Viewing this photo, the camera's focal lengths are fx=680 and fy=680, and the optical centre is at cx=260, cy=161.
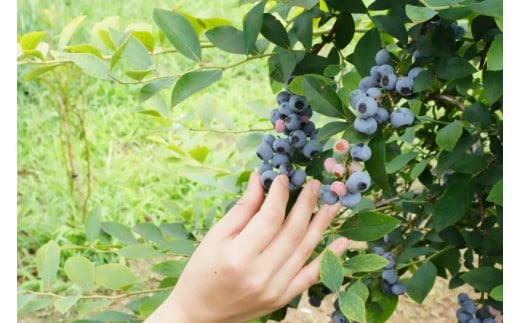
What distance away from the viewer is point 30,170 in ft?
10.1

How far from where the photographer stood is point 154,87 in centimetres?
93

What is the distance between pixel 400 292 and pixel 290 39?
41cm

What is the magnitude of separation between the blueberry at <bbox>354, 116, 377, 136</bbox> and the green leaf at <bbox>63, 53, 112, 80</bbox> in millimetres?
416

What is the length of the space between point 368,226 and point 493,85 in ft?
0.75

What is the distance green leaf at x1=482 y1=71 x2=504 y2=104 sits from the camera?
2.57 ft

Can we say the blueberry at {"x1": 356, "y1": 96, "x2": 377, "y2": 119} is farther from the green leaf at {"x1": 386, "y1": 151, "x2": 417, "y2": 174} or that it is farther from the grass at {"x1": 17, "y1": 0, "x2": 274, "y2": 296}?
the grass at {"x1": 17, "y1": 0, "x2": 274, "y2": 296}

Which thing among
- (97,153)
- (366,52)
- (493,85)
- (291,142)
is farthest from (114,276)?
(97,153)

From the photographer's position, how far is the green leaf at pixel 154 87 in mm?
922

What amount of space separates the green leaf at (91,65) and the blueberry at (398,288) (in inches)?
20.8

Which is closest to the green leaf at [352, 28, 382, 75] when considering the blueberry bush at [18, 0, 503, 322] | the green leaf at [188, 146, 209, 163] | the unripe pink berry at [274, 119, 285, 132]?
the blueberry bush at [18, 0, 503, 322]

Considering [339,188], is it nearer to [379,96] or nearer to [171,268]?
[379,96]

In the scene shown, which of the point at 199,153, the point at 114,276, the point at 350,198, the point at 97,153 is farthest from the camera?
the point at 97,153

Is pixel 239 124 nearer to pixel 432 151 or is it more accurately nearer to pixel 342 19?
pixel 432 151

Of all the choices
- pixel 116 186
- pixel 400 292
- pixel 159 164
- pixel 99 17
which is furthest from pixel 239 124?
pixel 400 292
